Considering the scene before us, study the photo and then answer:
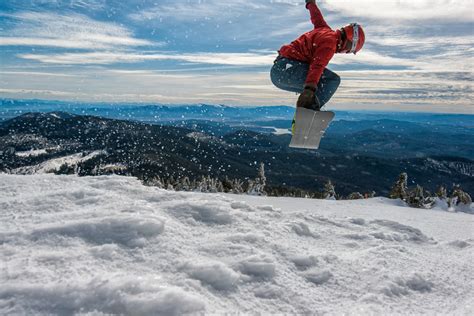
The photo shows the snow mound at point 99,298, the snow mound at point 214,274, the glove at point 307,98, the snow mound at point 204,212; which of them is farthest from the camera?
the glove at point 307,98

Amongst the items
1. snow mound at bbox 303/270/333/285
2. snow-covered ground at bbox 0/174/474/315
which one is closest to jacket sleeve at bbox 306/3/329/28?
snow-covered ground at bbox 0/174/474/315

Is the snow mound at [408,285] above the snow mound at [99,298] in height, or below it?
below

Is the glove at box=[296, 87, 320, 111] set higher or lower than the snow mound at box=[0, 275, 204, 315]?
higher

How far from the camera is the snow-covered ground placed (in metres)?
2.54

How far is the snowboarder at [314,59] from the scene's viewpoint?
6398 millimetres

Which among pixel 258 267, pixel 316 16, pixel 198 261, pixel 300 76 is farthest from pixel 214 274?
pixel 316 16

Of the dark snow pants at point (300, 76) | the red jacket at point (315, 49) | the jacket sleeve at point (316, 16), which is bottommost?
the dark snow pants at point (300, 76)

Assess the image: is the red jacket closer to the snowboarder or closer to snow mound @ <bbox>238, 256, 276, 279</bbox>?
the snowboarder

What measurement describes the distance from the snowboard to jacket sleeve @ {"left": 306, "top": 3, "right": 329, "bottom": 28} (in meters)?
2.33

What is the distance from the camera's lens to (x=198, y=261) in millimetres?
3090

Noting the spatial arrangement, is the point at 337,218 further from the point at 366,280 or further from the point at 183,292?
the point at 183,292

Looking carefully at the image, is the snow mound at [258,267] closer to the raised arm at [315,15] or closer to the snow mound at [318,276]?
the snow mound at [318,276]

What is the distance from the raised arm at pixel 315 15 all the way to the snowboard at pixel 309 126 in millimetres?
2340

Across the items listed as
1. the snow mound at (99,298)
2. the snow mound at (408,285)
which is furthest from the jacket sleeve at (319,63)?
the snow mound at (99,298)
